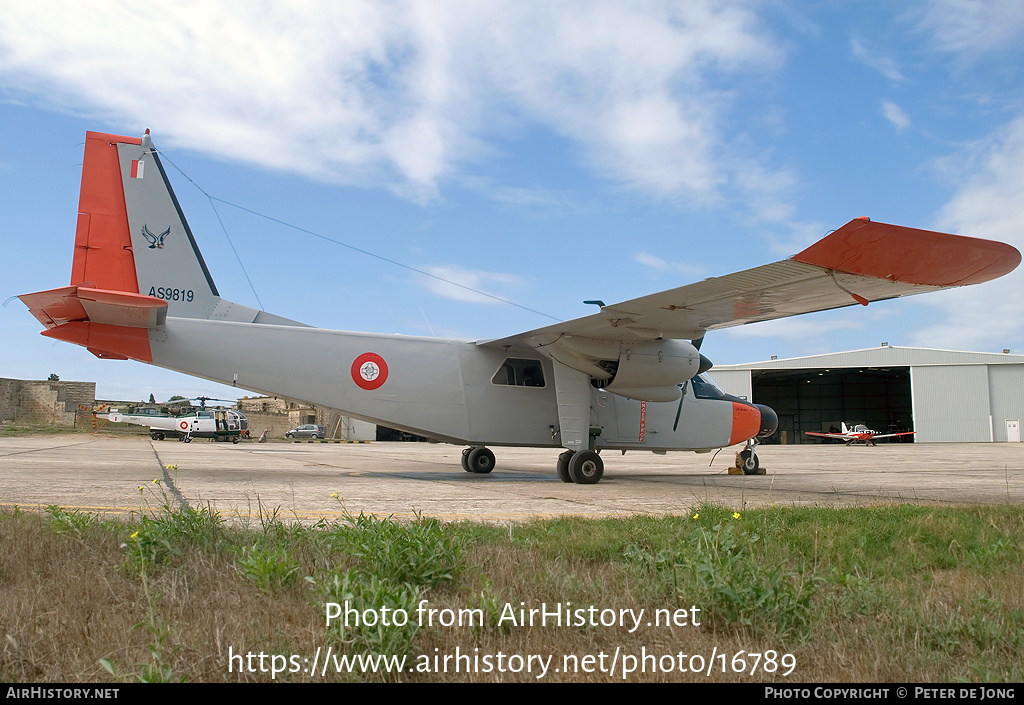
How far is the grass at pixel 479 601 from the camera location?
8.36 ft

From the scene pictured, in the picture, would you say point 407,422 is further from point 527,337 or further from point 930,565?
point 930,565

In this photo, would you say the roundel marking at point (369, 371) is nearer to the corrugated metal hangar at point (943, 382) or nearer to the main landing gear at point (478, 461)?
the main landing gear at point (478, 461)

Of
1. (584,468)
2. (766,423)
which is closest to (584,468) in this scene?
(584,468)

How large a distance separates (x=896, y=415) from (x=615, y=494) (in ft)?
235

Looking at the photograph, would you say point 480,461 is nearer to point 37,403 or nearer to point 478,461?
point 478,461

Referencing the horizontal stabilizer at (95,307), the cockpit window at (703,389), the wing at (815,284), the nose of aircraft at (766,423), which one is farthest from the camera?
the nose of aircraft at (766,423)

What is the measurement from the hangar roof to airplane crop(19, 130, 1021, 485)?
48497 millimetres

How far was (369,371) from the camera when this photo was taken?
11742 millimetres

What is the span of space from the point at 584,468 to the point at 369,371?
4265 millimetres

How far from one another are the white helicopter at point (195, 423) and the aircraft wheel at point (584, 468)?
35.6 meters

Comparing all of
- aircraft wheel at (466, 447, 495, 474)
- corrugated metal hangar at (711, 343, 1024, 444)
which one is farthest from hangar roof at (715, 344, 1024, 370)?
aircraft wheel at (466, 447, 495, 474)

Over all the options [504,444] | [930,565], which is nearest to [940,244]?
[930,565]

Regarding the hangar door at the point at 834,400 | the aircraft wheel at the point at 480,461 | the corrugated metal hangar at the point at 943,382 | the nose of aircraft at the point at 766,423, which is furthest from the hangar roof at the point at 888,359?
the aircraft wheel at the point at 480,461

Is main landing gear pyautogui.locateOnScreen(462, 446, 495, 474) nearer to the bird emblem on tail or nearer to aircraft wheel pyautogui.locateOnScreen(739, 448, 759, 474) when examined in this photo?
aircraft wheel pyautogui.locateOnScreen(739, 448, 759, 474)
